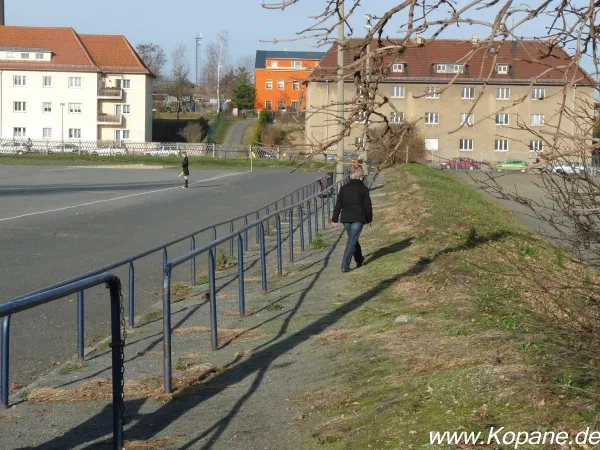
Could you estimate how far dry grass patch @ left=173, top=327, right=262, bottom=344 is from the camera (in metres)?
A: 9.55

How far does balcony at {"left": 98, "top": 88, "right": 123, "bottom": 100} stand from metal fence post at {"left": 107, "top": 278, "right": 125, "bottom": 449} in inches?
3501

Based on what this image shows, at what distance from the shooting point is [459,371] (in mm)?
6688

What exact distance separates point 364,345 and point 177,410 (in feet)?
6.53

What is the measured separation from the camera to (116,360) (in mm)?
5930

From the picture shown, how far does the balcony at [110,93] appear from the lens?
92438mm

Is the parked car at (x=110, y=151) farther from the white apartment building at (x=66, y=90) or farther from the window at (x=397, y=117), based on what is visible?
the window at (x=397, y=117)

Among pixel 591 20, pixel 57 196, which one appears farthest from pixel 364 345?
pixel 57 196

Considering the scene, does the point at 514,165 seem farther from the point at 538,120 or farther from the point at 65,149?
the point at 65,149

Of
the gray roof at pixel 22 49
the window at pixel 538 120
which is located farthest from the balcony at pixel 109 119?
the window at pixel 538 120

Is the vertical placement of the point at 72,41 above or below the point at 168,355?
above

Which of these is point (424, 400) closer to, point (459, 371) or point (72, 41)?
point (459, 371)

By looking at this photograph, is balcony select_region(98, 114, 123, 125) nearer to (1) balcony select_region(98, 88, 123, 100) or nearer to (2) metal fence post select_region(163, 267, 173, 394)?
(1) balcony select_region(98, 88, 123, 100)

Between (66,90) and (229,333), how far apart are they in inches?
3396

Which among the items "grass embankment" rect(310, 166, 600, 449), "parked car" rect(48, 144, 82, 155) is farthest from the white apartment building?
"grass embankment" rect(310, 166, 600, 449)
